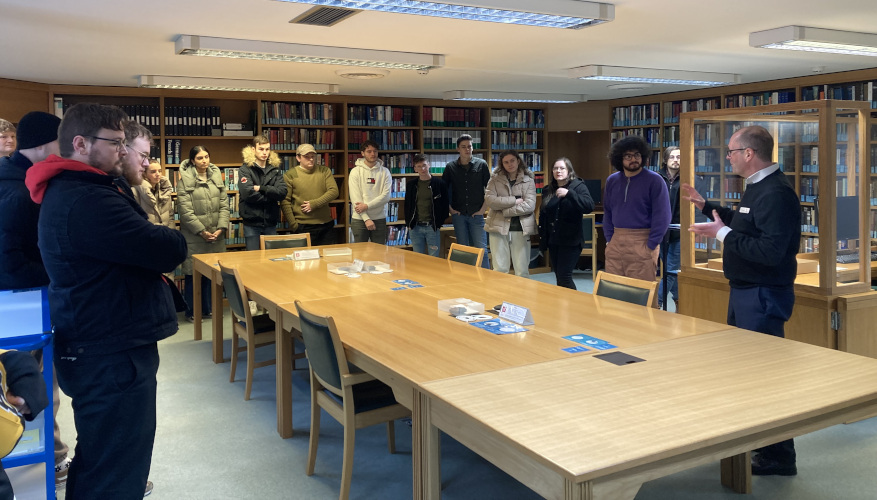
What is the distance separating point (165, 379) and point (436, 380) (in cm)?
324

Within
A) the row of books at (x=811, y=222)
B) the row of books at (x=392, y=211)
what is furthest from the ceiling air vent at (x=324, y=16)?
the row of books at (x=392, y=211)

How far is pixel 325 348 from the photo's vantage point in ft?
9.37

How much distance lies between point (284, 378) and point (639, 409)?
7.32ft

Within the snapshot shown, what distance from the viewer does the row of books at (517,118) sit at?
9.78m

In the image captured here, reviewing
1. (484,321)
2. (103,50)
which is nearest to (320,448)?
(484,321)

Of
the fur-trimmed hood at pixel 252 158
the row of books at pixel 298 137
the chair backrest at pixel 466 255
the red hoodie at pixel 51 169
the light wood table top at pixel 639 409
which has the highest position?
the row of books at pixel 298 137

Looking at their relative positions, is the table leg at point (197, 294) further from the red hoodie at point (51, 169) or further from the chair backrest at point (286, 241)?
the red hoodie at point (51, 169)

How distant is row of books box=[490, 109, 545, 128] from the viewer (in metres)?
9.78

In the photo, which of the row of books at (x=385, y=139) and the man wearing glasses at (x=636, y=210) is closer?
the man wearing glasses at (x=636, y=210)

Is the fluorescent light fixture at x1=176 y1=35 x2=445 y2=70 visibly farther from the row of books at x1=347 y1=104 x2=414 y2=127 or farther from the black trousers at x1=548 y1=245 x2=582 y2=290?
the row of books at x1=347 y1=104 x2=414 y2=127

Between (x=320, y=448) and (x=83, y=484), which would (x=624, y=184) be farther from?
(x=83, y=484)

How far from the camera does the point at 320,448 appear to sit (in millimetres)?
3621

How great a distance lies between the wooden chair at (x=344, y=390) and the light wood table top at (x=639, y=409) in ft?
2.15

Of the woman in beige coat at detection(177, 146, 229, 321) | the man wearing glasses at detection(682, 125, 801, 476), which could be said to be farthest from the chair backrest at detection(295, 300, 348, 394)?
the woman in beige coat at detection(177, 146, 229, 321)
